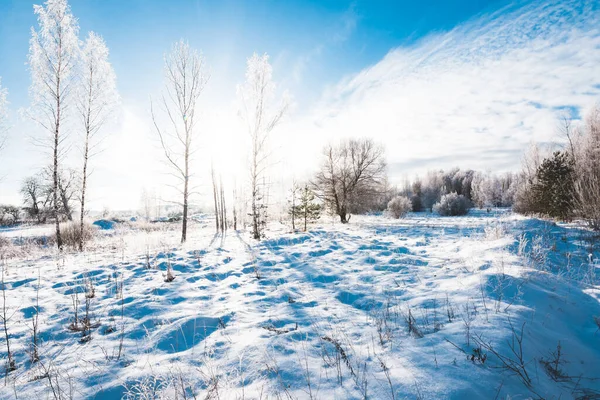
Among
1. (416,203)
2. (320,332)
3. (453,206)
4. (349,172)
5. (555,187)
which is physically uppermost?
(349,172)

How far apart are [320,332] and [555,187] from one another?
16433mm

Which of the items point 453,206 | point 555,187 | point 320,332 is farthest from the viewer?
point 453,206

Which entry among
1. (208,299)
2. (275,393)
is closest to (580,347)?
(275,393)

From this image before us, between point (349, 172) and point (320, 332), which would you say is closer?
point (320, 332)

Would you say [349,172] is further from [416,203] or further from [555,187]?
[416,203]

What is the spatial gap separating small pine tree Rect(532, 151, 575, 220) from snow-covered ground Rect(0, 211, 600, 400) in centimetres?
948

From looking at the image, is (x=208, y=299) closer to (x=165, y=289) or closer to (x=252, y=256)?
(x=165, y=289)

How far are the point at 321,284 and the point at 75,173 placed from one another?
13.2 m

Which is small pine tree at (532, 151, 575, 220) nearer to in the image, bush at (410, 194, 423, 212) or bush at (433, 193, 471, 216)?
bush at (433, 193, 471, 216)

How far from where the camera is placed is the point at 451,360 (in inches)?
80.5

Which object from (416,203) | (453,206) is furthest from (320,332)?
(416,203)

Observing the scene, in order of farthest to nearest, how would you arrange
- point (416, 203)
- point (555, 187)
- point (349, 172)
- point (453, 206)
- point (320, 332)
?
point (416, 203) → point (453, 206) → point (349, 172) → point (555, 187) → point (320, 332)

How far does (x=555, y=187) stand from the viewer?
12.9 metres

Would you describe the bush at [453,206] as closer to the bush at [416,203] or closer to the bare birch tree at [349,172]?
the bush at [416,203]
